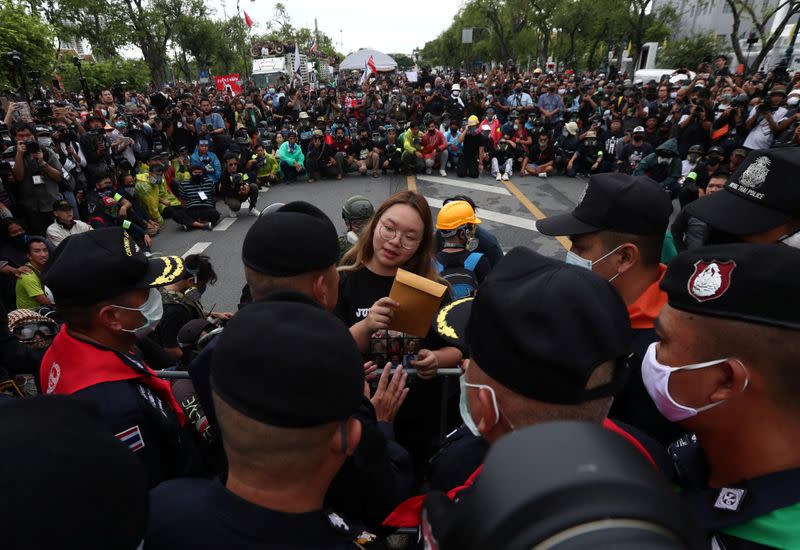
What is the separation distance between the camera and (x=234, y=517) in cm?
105

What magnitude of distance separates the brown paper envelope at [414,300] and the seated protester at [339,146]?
11193 mm

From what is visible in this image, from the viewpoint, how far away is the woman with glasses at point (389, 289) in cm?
252

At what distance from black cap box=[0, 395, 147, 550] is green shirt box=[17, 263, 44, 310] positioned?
18.1 feet

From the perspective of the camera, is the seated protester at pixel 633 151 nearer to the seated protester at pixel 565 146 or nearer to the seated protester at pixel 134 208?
the seated protester at pixel 565 146

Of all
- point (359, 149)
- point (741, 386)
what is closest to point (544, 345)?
point (741, 386)

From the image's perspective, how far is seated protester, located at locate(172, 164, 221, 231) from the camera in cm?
940

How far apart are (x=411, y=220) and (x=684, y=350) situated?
1.61m

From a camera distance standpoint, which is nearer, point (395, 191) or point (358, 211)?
point (358, 211)

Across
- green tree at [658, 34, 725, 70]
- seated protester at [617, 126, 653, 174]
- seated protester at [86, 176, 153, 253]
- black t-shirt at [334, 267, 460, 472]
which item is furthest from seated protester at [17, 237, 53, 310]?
green tree at [658, 34, 725, 70]

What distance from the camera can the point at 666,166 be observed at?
9094mm

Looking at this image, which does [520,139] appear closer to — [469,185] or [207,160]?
[469,185]

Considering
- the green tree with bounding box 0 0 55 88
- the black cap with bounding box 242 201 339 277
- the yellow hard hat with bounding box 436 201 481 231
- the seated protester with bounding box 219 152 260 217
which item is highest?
the green tree with bounding box 0 0 55 88

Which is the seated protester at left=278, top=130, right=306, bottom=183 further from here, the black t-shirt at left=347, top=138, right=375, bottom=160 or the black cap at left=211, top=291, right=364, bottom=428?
the black cap at left=211, top=291, right=364, bottom=428

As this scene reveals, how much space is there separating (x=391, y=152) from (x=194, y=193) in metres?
5.65
